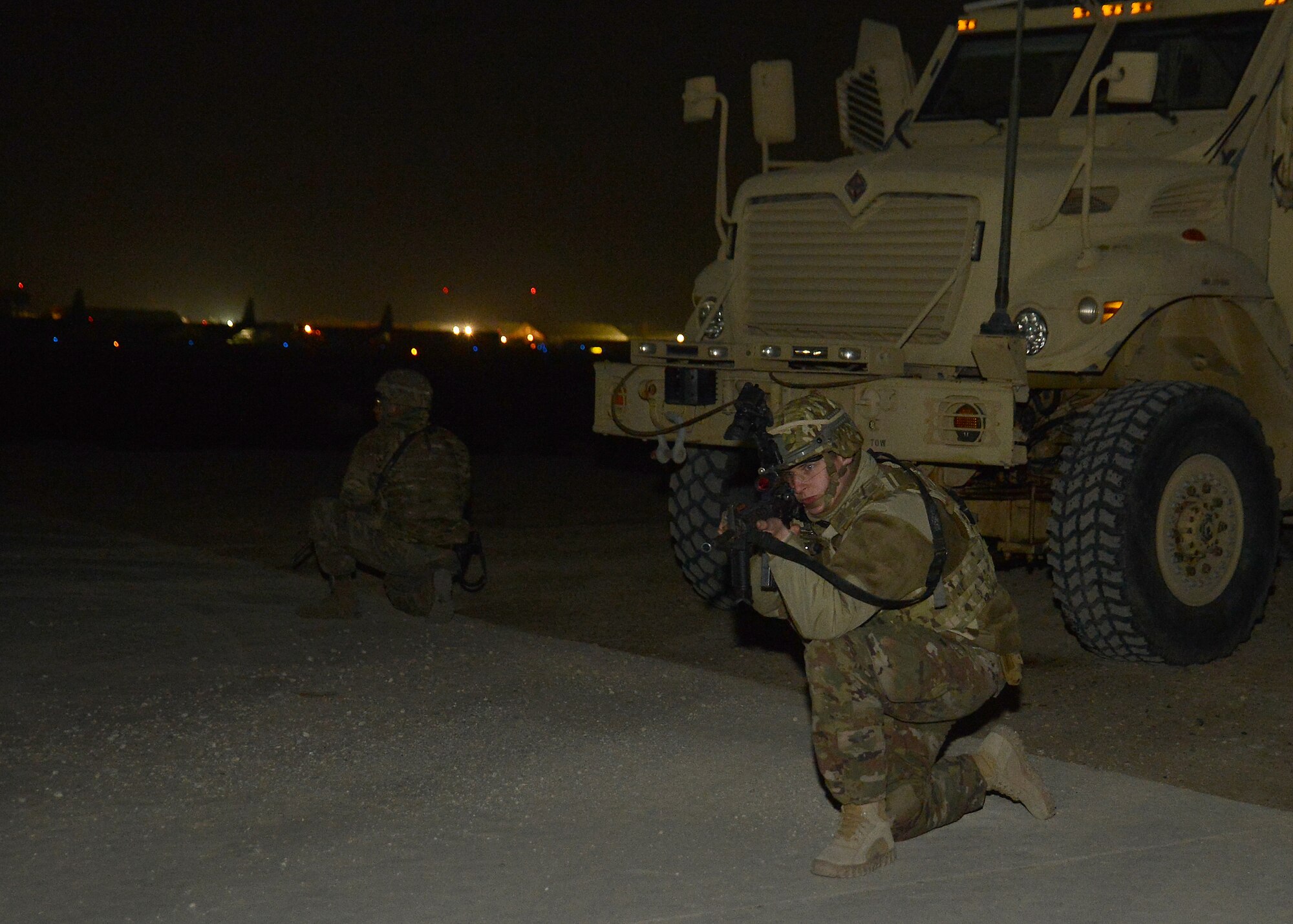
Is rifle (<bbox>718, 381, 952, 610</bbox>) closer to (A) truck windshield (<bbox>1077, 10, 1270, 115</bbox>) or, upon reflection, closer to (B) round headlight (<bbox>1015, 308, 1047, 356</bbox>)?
(B) round headlight (<bbox>1015, 308, 1047, 356</bbox>)

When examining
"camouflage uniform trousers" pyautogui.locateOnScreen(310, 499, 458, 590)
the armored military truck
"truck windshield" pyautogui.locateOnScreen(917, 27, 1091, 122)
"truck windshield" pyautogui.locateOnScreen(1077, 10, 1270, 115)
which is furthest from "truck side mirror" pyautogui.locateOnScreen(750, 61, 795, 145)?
"camouflage uniform trousers" pyautogui.locateOnScreen(310, 499, 458, 590)

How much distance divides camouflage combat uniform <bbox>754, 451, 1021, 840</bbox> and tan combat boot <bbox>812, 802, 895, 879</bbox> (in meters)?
0.04

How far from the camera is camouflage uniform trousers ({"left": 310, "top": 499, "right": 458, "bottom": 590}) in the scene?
812 centimetres

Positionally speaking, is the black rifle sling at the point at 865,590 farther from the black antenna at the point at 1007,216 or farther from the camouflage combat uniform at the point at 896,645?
the black antenna at the point at 1007,216

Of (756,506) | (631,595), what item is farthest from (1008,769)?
(631,595)

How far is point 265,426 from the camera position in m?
21.4

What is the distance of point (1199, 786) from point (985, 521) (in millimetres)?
2339

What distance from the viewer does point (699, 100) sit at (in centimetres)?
872

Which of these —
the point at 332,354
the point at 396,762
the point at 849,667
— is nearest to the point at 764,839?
the point at 849,667

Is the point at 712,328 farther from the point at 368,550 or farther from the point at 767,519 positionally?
the point at 767,519

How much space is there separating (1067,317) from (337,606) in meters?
3.75

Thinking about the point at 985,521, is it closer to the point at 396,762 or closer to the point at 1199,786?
the point at 1199,786

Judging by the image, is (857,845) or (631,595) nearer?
(857,845)

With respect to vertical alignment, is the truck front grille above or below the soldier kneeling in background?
above
